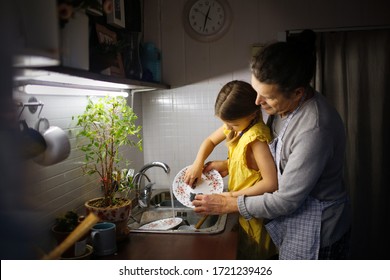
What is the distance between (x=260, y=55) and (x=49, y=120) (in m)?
0.47

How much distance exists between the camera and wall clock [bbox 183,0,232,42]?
119 centimetres

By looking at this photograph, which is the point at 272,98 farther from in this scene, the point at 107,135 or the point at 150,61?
the point at 150,61

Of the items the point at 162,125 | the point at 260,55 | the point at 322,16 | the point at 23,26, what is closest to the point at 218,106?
the point at 260,55

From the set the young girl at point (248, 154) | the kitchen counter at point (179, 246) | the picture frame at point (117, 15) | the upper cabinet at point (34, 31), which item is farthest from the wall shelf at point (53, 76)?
the kitchen counter at point (179, 246)

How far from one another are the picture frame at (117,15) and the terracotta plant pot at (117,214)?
1.51 feet

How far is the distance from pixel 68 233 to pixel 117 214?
0.16 meters

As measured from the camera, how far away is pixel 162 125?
1.18m

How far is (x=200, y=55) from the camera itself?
1.22 m

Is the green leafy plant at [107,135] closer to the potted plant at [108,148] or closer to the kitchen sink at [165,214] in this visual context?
the potted plant at [108,148]

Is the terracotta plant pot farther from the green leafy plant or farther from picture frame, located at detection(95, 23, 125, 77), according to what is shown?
picture frame, located at detection(95, 23, 125, 77)

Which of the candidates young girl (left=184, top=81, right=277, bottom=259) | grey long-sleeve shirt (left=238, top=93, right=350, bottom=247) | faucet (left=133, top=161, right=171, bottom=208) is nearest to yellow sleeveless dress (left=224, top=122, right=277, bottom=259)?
young girl (left=184, top=81, right=277, bottom=259)

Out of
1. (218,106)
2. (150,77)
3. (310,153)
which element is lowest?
(310,153)

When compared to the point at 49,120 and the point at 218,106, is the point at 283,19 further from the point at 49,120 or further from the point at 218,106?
the point at 49,120

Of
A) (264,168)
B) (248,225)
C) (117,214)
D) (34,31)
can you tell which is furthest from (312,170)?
(34,31)
